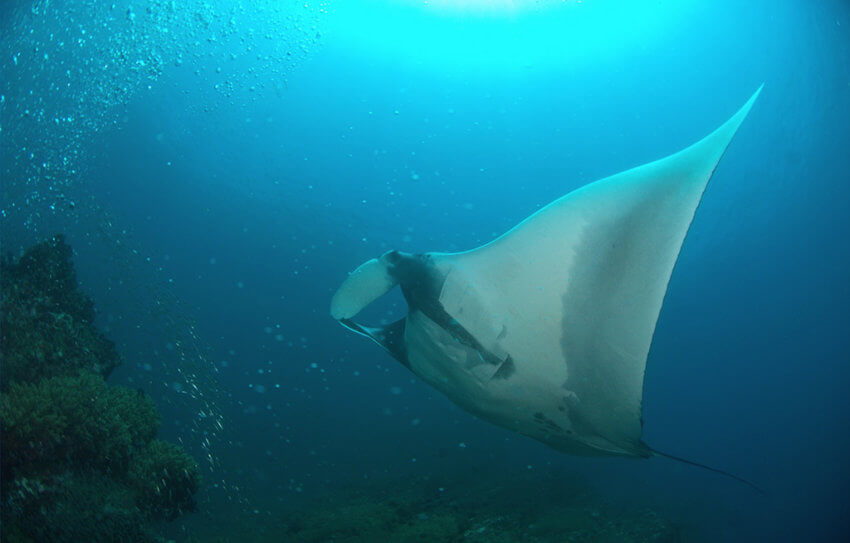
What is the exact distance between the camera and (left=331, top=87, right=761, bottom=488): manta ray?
256 centimetres

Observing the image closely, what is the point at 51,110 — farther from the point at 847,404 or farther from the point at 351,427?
the point at 847,404

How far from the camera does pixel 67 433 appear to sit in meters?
3.80

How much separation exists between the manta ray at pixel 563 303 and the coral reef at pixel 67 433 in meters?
2.73

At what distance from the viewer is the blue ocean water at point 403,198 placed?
43.0ft

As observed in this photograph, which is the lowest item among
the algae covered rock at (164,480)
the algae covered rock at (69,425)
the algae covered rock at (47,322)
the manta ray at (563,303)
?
the algae covered rock at (164,480)

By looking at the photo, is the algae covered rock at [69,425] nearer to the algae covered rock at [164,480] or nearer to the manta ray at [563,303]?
the algae covered rock at [164,480]

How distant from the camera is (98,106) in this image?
49.4 ft

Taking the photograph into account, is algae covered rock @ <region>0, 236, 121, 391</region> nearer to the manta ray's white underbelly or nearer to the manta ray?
the manta ray

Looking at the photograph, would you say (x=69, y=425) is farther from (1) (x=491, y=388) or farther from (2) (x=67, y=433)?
(1) (x=491, y=388)

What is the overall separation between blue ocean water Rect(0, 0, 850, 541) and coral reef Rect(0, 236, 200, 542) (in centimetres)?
604

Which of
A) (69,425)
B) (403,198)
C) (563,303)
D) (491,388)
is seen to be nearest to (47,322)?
(69,425)

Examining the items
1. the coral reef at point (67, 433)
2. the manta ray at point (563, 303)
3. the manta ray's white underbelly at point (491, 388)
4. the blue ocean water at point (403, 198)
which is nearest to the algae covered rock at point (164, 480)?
the coral reef at point (67, 433)

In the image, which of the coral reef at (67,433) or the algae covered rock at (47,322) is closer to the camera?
the coral reef at (67,433)

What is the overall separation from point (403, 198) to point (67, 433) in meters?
23.7
